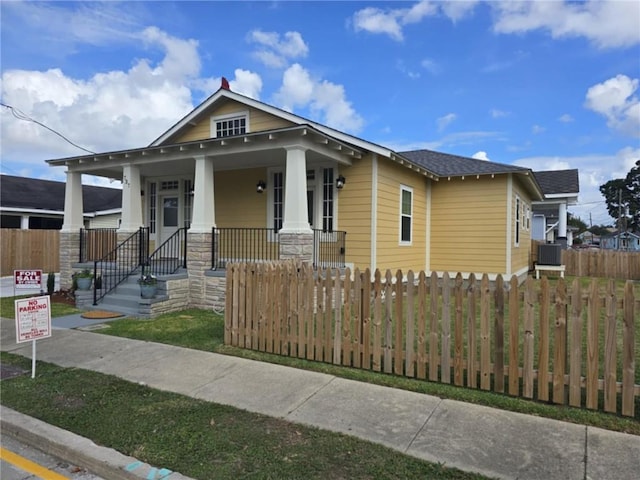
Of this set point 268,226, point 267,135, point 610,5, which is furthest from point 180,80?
point 610,5

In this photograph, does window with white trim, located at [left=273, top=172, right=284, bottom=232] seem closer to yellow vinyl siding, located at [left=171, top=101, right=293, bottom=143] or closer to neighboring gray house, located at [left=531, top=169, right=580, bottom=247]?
yellow vinyl siding, located at [left=171, top=101, right=293, bottom=143]

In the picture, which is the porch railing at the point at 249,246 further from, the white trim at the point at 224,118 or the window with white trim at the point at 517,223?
the window with white trim at the point at 517,223

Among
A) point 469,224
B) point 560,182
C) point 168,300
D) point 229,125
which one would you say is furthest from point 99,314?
point 560,182

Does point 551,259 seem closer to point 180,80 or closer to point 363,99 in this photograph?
point 363,99

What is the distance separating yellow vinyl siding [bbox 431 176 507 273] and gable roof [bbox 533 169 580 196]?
322 inches

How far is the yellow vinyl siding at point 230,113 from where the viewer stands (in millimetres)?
11602

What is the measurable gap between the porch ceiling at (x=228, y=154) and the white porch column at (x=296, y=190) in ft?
0.73

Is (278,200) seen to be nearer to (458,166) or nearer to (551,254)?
(458,166)

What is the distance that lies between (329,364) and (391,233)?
668 centimetres

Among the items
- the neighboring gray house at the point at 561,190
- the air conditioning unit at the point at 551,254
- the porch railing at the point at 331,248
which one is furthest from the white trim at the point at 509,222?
the neighboring gray house at the point at 561,190

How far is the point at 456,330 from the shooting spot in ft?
14.6

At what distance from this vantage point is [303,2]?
34.1ft

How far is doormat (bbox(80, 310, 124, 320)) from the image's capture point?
8412 millimetres

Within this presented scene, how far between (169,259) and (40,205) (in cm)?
1392
